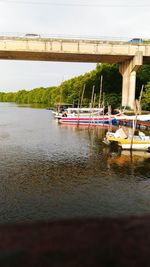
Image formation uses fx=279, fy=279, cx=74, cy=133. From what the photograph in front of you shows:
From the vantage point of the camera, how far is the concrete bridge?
60.6m

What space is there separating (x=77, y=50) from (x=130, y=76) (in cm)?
1535

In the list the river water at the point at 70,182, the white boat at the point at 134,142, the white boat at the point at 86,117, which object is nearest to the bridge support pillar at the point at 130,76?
the white boat at the point at 86,117

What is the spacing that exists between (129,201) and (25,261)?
61.9 feet

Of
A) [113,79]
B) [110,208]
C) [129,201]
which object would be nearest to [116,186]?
[129,201]

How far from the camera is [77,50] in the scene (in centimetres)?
6212

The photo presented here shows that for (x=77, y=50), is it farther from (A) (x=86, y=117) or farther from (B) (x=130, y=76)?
(A) (x=86, y=117)

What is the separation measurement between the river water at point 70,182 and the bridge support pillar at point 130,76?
31.2 metres

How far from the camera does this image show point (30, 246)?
1840 mm

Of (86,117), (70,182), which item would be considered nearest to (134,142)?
(70,182)

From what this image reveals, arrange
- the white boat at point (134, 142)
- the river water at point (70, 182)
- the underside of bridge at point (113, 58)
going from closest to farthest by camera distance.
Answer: the river water at point (70, 182), the white boat at point (134, 142), the underside of bridge at point (113, 58)

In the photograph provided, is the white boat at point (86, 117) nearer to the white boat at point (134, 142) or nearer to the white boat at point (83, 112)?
the white boat at point (83, 112)

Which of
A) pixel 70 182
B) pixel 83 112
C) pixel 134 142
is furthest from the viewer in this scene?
pixel 83 112

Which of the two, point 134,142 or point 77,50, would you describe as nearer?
point 134,142

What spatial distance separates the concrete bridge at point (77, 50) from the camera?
6064 centimetres
